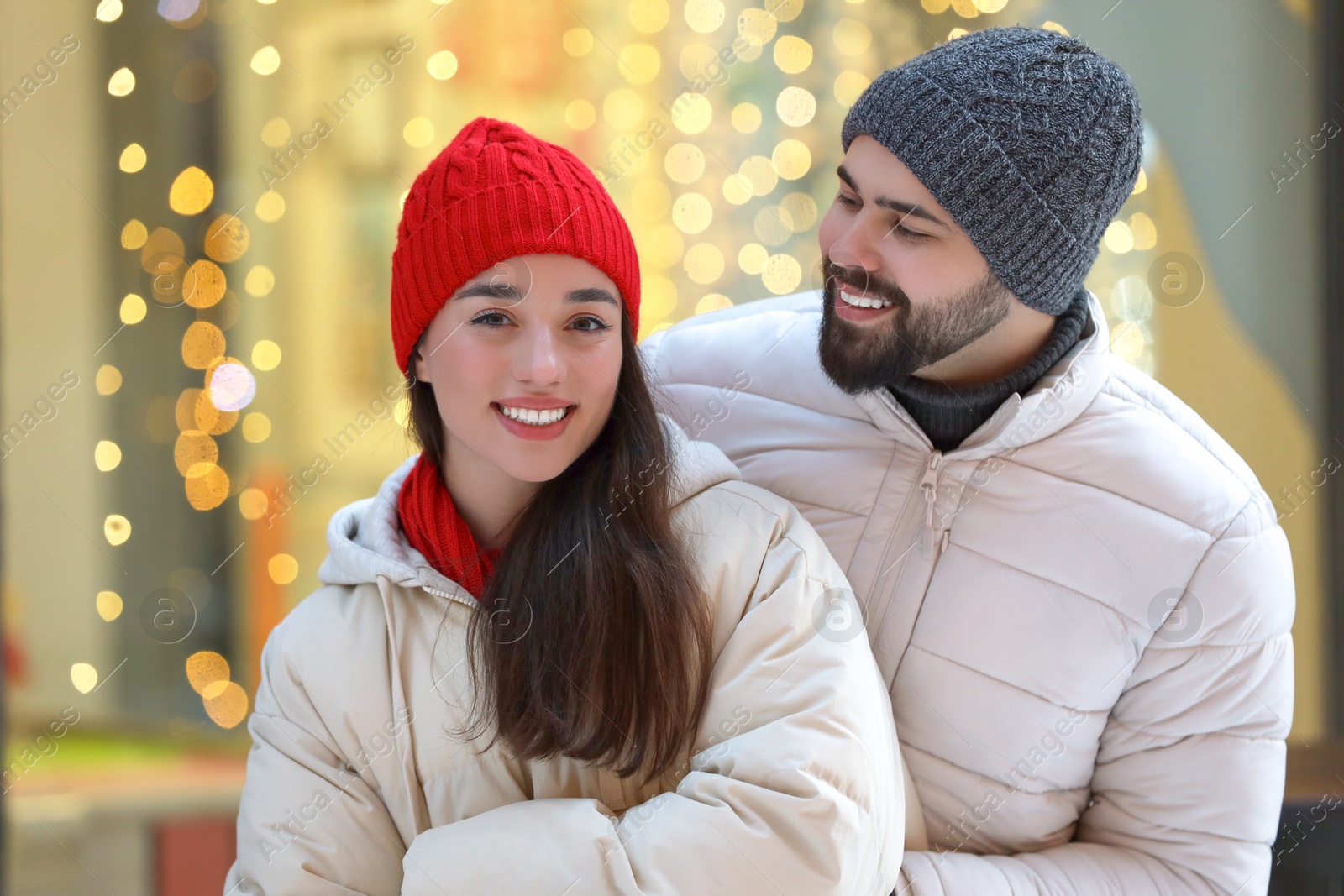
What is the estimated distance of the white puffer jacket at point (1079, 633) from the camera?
1.24 meters

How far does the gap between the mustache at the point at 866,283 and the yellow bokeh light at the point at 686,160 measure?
1.16m

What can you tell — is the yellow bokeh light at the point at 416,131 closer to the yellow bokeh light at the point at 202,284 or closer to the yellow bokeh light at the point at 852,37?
the yellow bokeh light at the point at 202,284

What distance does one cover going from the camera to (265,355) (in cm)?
240

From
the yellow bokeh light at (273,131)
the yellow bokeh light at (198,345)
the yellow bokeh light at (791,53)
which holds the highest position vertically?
the yellow bokeh light at (791,53)

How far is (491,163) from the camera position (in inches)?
45.9

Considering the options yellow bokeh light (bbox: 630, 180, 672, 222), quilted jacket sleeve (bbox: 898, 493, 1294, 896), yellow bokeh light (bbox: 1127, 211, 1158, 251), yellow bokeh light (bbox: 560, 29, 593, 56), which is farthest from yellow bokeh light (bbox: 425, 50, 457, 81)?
quilted jacket sleeve (bbox: 898, 493, 1294, 896)

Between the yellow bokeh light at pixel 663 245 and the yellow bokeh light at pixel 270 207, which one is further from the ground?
the yellow bokeh light at pixel 270 207

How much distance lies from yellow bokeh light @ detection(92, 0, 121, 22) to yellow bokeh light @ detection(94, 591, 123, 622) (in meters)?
1.27

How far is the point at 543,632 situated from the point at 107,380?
5.49 feet

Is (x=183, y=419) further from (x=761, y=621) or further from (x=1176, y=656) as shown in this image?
(x=1176, y=656)

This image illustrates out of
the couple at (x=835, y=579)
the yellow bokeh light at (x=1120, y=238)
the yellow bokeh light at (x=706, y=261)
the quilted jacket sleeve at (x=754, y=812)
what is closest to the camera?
the quilted jacket sleeve at (x=754, y=812)

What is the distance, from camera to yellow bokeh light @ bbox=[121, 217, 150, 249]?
230 centimetres

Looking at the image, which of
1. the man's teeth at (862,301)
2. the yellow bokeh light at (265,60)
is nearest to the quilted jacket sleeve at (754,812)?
the man's teeth at (862,301)

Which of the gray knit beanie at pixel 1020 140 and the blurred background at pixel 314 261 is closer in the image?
the gray knit beanie at pixel 1020 140
